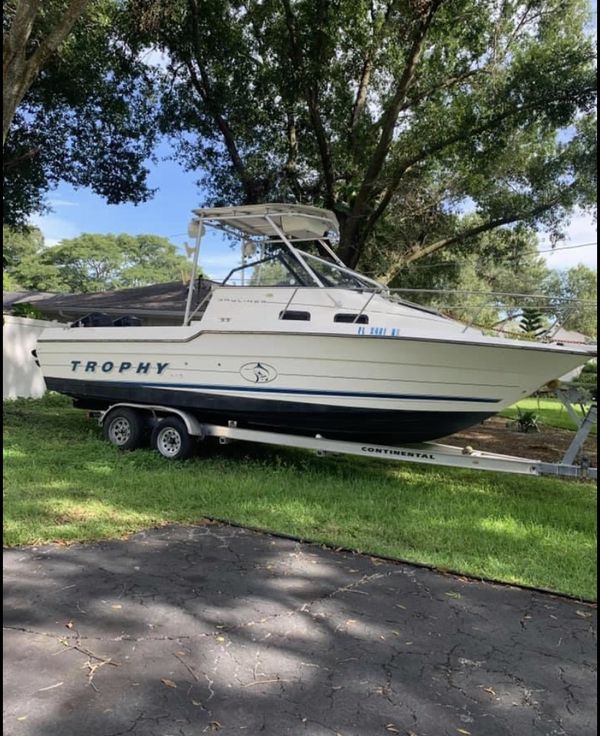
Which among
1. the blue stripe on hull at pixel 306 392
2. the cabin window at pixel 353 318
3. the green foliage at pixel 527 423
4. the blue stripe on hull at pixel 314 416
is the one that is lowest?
the green foliage at pixel 527 423

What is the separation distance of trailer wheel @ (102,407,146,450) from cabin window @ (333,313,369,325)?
10.0 ft

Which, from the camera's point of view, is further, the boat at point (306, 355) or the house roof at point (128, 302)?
the house roof at point (128, 302)

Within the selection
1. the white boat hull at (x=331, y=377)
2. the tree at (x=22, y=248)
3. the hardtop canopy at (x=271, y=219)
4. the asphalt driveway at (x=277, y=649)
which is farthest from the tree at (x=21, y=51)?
the tree at (x=22, y=248)

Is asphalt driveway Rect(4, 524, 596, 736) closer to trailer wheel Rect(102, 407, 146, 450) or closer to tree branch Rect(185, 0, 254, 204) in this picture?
trailer wheel Rect(102, 407, 146, 450)

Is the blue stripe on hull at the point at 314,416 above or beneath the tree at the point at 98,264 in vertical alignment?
beneath

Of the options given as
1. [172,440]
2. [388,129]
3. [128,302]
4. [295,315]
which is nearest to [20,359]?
[128,302]

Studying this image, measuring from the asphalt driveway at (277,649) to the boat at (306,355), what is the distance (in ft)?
7.86

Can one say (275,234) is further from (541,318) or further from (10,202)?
(10,202)

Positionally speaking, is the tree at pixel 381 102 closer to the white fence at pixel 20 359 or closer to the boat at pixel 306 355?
the boat at pixel 306 355

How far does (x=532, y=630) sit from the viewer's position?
3223mm

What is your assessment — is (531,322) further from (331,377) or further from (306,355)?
(306,355)

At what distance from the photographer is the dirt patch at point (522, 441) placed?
8.68 meters

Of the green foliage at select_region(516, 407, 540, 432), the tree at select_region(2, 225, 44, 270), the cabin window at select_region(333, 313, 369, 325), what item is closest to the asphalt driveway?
the cabin window at select_region(333, 313, 369, 325)

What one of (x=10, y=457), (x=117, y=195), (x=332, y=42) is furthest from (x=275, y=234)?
(x=117, y=195)
